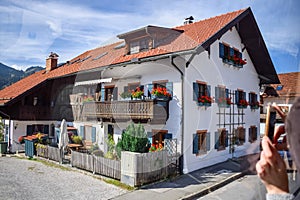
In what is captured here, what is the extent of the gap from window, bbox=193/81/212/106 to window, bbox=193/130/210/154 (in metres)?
0.74

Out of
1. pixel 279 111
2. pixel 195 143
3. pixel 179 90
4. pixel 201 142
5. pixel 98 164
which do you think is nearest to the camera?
pixel 279 111

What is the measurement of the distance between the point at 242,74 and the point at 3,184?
23.0 ft

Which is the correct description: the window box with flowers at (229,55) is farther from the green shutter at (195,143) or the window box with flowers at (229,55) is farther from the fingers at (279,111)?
the fingers at (279,111)

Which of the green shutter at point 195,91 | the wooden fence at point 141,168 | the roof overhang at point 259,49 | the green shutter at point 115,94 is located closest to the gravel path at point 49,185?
the wooden fence at point 141,168

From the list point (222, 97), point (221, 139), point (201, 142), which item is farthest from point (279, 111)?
point (221, 139)

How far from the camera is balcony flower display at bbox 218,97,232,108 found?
24.2 ft

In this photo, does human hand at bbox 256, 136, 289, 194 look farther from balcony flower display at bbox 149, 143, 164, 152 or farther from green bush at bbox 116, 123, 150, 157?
balcony flower display at bbox 149, 143, 164, 152

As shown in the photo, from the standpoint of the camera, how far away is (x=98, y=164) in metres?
6.24

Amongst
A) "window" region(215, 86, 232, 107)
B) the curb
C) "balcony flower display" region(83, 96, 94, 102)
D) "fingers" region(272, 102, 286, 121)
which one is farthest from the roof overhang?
"balcony flower display" region(83, 96, 94, 102)

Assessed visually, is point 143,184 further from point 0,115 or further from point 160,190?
point 0,115

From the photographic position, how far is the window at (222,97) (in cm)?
731

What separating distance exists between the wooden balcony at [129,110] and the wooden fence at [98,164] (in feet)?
4.05

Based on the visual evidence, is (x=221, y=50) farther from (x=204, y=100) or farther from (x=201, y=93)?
(x=204, y=100)

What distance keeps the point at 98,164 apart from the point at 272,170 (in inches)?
241
